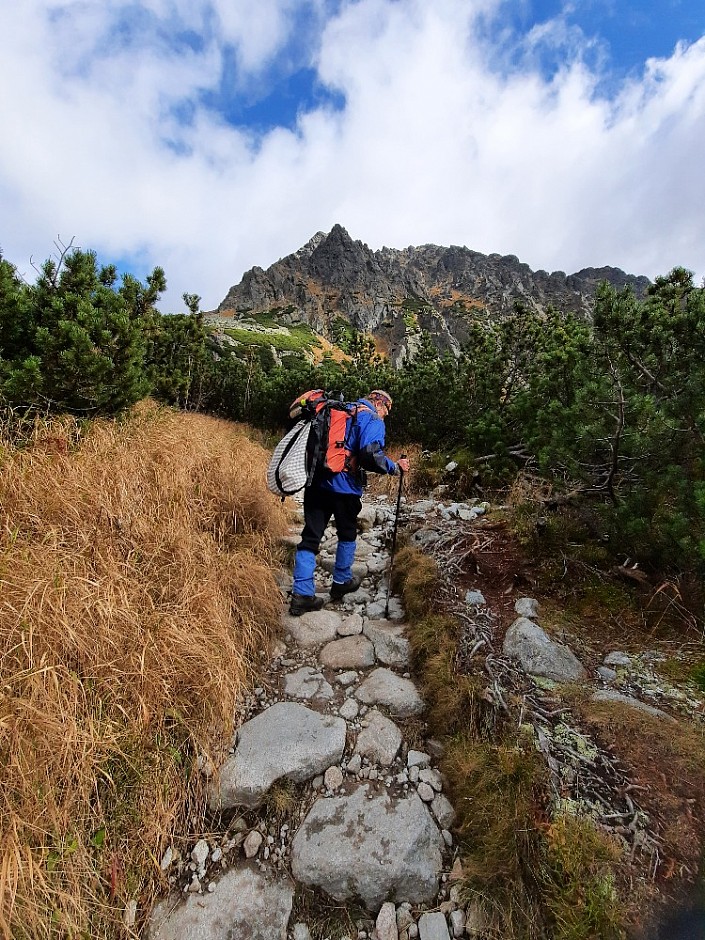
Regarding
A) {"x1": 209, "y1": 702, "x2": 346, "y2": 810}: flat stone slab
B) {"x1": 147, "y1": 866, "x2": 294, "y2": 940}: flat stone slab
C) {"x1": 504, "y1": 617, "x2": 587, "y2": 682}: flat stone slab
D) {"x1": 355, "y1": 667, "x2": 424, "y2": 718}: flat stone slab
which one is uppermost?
{"x1": 504, "y1": 617, "x2": 587, "y2": 682}: flat stone slab

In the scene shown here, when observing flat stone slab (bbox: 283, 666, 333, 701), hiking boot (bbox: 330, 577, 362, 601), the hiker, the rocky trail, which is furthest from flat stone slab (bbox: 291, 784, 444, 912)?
hiking boot (bbox: 330, 577, 362, 601)

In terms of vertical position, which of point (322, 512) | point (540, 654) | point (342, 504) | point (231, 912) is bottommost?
point (231, 912)

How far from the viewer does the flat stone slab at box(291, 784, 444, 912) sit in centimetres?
199

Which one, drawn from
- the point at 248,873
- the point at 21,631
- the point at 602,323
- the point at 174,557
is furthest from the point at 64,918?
the point at 602,323

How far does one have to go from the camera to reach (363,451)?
4.04 m

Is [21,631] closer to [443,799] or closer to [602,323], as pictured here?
[443,799]

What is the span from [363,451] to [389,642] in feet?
5.69

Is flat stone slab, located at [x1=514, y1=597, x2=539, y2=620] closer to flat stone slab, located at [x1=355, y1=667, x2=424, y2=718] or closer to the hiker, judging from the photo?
flat stone slab, located at [x1=355, y1=667, x2=424, y2=718]

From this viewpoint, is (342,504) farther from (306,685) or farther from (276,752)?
(276,752)

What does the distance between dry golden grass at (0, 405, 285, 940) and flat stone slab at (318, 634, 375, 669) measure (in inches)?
22.0

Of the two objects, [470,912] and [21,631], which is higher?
[21,631]

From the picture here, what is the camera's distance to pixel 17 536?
2.95 meters

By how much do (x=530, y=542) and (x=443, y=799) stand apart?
2824mm

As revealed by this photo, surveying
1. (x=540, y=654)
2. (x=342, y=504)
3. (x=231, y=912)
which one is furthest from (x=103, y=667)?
(x=540, y=654)
